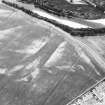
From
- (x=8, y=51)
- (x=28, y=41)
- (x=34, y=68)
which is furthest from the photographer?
(x=28, y=41)

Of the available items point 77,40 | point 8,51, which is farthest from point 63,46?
point 8,51

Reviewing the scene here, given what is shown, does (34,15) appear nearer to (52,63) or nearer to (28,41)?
(28,41)

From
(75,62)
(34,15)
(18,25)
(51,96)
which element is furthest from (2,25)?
(51,96)

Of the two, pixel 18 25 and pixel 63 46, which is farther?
pixel 18 25

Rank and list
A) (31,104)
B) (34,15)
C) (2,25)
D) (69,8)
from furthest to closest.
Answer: (69,8)
(34,15)
(2,25)
(31,104)

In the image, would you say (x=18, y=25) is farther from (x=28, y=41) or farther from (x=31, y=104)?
(x=31, y=104)

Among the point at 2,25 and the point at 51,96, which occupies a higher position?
the point at 2,25
